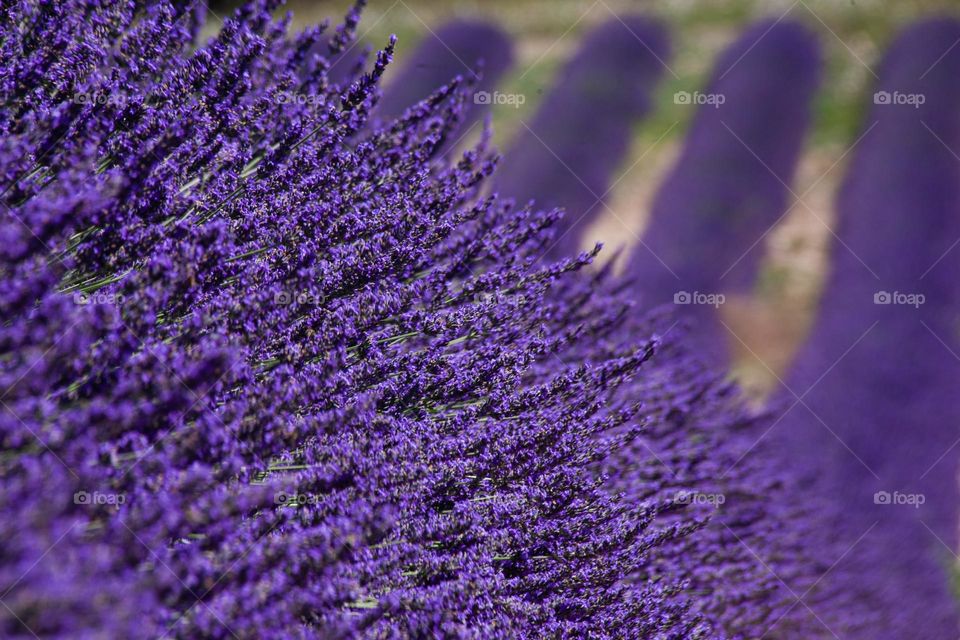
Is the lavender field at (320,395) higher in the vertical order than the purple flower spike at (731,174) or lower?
lower

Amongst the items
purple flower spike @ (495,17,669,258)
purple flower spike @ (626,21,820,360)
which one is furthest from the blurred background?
purple flower spike @ (626,21,820,360)

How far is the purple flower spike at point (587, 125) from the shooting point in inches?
180

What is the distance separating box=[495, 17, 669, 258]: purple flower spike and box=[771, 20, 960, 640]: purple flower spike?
1.57m

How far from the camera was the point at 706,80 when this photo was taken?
6730mm

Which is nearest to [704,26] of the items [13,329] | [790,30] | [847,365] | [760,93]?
[790,30]

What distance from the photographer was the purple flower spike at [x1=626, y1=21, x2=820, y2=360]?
4.32 m

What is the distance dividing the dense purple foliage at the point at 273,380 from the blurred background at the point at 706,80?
357 centimetres

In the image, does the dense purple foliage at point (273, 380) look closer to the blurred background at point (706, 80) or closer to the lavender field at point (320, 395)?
the lavender field at point (320, 395)

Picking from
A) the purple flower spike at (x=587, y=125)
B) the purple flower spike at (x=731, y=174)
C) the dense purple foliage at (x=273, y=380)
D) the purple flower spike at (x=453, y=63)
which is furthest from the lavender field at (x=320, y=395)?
the purple flower spike at (x=453, y=63)

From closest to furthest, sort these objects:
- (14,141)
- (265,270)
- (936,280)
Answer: (14,141)
(265,270)
(936,280)

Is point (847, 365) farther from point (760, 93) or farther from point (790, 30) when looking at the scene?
point (790, 30)

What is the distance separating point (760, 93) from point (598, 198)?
6.49 ft

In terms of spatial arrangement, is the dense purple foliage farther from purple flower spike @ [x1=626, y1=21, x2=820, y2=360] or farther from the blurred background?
the blurred background

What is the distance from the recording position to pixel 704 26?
7660mm
